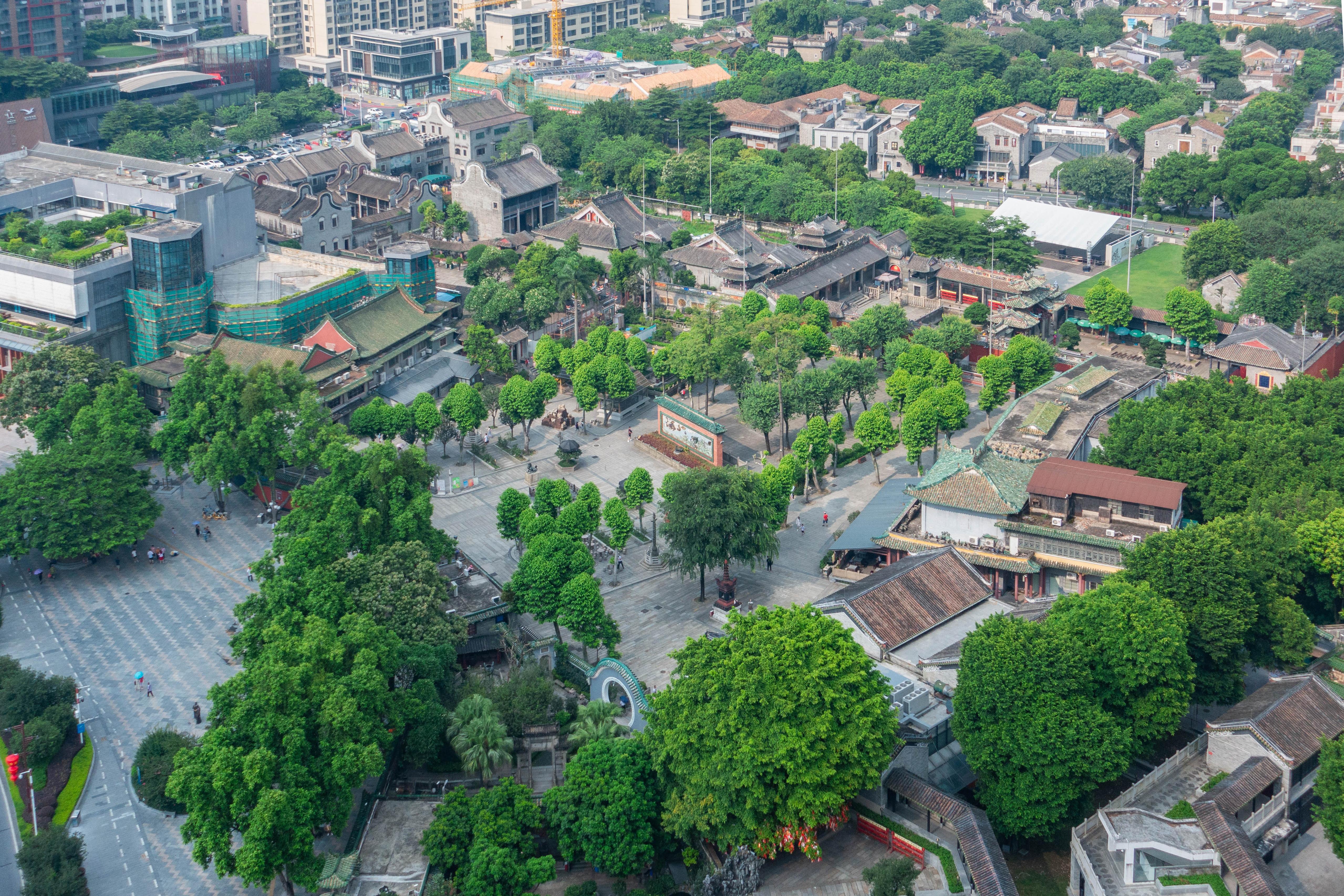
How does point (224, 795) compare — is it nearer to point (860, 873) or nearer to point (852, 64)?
point (860, 873)

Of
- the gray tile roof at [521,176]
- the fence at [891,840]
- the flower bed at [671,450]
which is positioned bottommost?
the fence at [891,840]

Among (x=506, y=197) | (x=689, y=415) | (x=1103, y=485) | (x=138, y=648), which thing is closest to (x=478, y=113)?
(x=506, y=197)

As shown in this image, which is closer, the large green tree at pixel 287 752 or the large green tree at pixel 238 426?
the large green tree at pixel 287 752

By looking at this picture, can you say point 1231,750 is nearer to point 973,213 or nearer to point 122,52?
point 973,213

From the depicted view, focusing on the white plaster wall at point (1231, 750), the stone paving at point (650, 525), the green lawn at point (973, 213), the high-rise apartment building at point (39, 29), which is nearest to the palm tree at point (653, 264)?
the stone paving at point (650, 525)

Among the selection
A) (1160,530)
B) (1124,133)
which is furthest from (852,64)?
(1160,530)

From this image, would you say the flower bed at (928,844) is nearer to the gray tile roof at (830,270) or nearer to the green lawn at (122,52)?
the gray tile roof at (830,270)

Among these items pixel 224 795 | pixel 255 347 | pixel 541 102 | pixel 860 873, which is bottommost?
pixel 860 873
